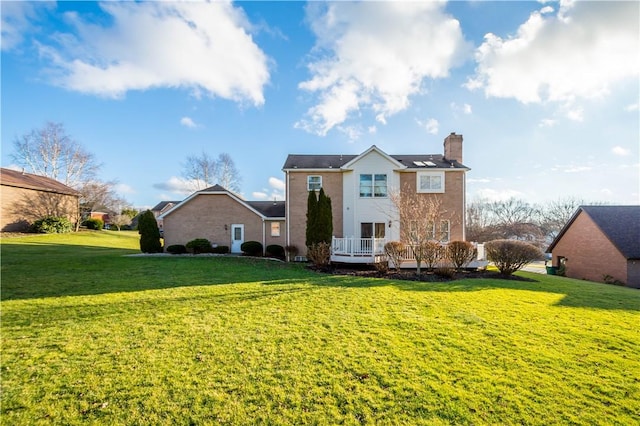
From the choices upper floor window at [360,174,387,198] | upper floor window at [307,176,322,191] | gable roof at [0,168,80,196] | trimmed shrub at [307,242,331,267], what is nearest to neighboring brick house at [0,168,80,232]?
gable roof at [0,168,80,196]

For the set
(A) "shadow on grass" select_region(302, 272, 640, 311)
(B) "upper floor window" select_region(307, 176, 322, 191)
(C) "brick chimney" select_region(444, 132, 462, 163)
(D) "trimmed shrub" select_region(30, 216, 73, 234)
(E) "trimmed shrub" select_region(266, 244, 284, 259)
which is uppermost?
(C) "brick chimney" select_region(444, 132, 462, 163)

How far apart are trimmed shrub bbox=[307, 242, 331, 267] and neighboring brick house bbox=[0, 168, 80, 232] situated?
31207mm

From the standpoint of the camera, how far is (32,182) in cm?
2839

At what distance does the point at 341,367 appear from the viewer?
4.35 m

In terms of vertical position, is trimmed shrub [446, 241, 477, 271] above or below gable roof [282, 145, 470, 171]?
below

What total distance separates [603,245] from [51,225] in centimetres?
5123

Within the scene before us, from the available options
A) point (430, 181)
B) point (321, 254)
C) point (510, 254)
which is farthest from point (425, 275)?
point (430, 181)

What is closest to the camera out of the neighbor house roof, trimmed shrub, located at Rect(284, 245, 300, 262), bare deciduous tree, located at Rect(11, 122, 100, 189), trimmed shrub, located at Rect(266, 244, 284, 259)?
trimmed shrub, located at Rect(284, 245, 300, 262)

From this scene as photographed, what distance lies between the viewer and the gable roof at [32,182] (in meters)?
25.9

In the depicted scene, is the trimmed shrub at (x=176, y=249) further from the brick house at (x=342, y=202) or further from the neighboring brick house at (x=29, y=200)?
the neighboring brick house at (x=29, y=200)

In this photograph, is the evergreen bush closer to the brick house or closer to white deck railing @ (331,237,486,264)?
the brick house

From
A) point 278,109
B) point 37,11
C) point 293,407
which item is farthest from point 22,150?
point 293,407

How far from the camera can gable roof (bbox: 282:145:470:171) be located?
737 inches

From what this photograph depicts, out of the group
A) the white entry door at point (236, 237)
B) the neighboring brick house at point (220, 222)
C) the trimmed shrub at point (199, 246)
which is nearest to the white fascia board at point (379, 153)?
the neighboring brick house at point (220, 222)
